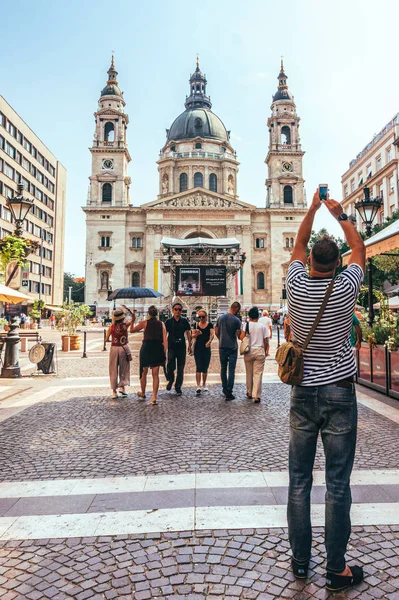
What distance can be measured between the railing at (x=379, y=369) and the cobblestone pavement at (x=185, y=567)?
5.32 meters

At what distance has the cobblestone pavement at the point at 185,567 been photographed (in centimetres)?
A: 229

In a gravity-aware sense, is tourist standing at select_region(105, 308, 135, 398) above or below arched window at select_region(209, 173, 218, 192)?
below

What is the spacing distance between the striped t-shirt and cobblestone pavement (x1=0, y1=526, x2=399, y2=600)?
1153mm

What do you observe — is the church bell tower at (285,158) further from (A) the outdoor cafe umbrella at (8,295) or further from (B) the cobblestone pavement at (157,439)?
(B) the cobblestone pavement at (157,439)

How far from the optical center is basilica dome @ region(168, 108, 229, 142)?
2512 inches

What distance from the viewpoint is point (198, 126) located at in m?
64.1

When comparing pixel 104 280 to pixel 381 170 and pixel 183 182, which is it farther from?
pixel 381 170

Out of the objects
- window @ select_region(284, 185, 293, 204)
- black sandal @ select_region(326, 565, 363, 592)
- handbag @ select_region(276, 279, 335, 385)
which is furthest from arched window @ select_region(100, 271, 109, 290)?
black sandal @ select_region(326, 565, 363, 592)

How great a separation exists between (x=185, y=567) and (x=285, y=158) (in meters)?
60.0

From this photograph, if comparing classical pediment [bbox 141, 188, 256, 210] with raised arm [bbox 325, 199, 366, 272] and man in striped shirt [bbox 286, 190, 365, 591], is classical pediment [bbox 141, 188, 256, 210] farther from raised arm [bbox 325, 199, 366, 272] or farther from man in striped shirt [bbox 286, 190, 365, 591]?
man in striped shirt [bbox 286, 190, 365, 591]

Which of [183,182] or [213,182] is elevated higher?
[213,182]

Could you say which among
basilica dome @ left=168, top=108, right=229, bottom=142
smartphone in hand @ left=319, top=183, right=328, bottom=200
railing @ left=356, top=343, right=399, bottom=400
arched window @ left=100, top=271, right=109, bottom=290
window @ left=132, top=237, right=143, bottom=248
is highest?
basilica dome @ left=168, top=108, right=229, bottom=142

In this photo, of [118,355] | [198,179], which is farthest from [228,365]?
[198,179]

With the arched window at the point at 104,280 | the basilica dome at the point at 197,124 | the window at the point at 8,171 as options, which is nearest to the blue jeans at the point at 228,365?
the window at the point at 8,171
